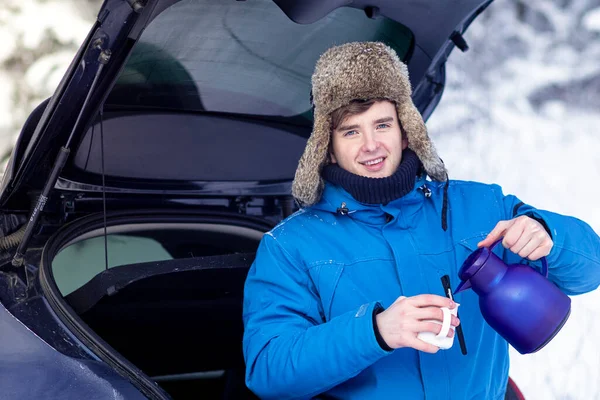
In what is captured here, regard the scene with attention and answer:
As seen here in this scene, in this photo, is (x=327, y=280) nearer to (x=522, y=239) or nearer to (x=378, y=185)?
(x=378, y=185)

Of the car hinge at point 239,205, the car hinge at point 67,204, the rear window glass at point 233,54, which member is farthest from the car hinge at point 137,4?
the car hinge at point 239,205

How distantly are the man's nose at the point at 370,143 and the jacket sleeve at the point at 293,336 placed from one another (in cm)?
30

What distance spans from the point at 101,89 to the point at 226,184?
0.96 meters

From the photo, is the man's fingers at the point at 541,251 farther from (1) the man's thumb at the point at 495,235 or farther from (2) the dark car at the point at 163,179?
(2) the dark car at the point at 163,179

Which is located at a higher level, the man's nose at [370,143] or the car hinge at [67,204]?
the man's nose at [370,143]

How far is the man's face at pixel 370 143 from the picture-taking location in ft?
5.64

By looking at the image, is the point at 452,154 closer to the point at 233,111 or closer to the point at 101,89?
the point at 233,111

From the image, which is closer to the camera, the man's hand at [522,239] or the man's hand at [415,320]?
the man's hand at [415,320]

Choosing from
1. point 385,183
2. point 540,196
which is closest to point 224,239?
point 385,183

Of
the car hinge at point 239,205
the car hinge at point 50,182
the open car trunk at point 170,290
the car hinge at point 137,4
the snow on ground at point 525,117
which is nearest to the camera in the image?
the car hinge at point 137,4

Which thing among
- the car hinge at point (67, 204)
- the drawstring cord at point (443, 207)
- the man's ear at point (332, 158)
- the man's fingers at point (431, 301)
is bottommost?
the car hinge at point (67, 204)

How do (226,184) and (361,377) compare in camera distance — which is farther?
(226,184)

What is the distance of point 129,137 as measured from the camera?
217 centimetres

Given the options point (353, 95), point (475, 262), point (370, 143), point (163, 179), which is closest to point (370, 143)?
point (370, 143)
